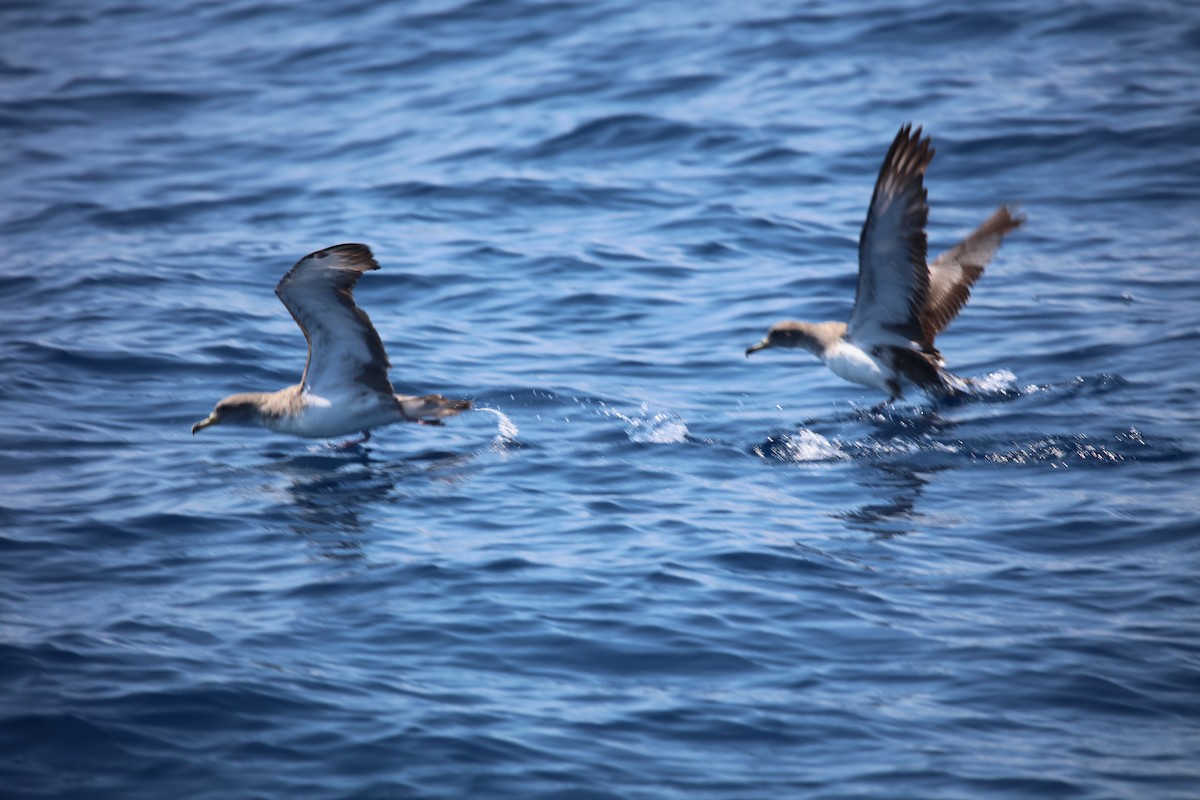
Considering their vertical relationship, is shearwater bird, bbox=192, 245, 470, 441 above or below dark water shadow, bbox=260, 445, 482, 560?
above

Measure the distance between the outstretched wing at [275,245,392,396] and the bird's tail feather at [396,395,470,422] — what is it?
0.16m

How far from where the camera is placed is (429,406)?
9.30 meters

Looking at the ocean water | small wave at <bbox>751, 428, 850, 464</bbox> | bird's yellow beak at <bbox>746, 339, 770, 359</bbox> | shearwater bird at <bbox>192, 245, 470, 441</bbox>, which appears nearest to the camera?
the ocean water

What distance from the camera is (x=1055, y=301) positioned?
11578 millimetres

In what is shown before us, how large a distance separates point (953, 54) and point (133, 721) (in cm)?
1448

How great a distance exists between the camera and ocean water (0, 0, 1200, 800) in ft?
19.2

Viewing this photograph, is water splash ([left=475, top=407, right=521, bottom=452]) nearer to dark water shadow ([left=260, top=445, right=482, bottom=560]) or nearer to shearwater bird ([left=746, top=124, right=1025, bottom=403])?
dark water shadow ([left=260, top=445, right=482, bottom=560])

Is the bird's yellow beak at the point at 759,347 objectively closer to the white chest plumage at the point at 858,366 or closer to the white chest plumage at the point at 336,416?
the white chest plumage at the point at 858,366

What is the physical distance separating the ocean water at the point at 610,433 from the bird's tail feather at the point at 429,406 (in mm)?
315

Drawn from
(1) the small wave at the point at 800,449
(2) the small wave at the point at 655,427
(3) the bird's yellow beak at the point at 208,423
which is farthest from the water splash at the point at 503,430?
(3) the bird's yellow beak at the point at 208,423

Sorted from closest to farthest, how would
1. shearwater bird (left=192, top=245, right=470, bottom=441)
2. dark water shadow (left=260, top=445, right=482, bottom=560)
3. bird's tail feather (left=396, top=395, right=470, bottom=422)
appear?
dark water shadow (left=260, top=445, right=482, bottom=560)
shearwater bird (left=192, top=245, right=470, bottom=441)
bird's tail feather (left=396, top=395, right=470, bottom=422)

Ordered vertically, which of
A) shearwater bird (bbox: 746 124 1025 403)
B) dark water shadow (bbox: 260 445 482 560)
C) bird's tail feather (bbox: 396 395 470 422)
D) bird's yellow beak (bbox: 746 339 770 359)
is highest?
shearwater bird (bbox: 746 124 1025 403)

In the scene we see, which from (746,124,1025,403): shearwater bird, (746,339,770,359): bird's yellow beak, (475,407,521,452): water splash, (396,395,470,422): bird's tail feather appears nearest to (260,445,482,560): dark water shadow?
(475,407,521,452): water splash

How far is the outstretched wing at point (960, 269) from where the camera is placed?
1063cm
